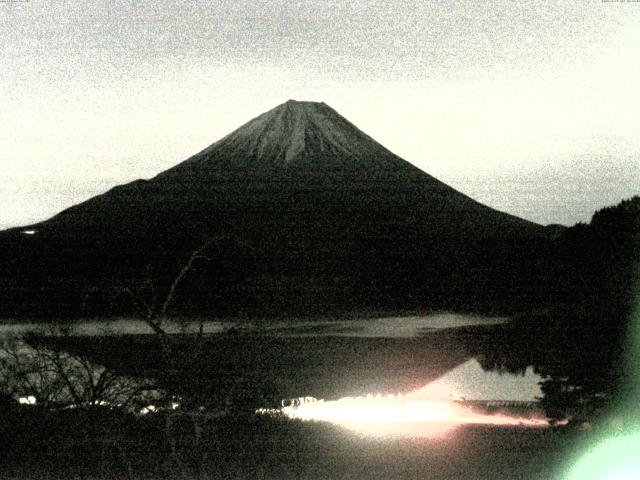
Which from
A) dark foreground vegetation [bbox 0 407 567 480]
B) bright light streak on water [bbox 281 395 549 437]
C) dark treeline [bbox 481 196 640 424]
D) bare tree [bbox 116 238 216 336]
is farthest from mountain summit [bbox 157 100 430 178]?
bare tree [bbox 116 238 216 336]

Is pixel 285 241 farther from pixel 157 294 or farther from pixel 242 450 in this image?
pixel 157 294

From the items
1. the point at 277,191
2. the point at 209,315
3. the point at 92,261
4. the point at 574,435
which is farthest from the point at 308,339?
the point at 277,191

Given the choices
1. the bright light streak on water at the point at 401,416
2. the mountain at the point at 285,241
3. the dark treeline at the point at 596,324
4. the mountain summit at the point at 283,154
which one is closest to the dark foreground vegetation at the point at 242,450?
the bright light streak on water at the point at 401,416

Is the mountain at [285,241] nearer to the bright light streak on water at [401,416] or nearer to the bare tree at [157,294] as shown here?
the bright light streak on water at [401,416]

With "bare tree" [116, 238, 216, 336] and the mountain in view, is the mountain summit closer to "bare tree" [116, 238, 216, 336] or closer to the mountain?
the mountain

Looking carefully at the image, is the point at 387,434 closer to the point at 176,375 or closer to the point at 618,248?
the point at 618,248

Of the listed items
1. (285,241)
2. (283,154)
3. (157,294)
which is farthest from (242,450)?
(283,154)
